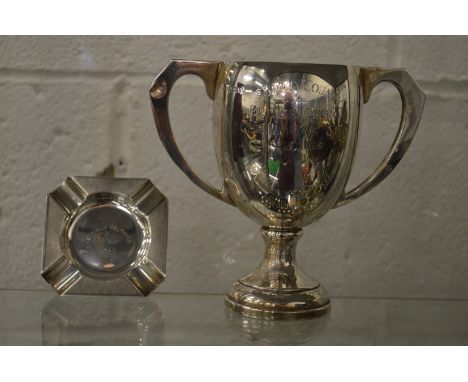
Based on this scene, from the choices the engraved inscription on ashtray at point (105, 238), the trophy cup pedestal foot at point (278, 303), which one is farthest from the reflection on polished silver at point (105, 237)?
the trophy cup pedestal foot at point (278, 303)

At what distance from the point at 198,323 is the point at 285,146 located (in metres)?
0.19

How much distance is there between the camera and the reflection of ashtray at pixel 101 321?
0.64m

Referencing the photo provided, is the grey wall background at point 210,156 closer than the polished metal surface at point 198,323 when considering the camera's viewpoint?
No

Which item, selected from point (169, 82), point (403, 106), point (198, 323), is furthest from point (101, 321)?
point (403, 106)

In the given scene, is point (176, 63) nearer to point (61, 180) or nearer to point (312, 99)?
point (312, 99)

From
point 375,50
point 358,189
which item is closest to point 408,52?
point 375,50

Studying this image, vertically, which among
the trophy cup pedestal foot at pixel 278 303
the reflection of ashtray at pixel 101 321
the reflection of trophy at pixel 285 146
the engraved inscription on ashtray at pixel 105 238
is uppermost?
the reflection of trophy at pixel 285 146

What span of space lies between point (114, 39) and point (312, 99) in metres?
0.31

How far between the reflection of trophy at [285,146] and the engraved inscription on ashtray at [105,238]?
106 millimetres

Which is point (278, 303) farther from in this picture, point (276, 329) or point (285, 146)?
point (285, 146)

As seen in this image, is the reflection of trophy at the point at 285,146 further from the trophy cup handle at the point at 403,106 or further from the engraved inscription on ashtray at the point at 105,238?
the engraved inscription on ashtray at the point at 105,238

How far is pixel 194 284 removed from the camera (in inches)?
34.0

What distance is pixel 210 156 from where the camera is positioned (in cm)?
84

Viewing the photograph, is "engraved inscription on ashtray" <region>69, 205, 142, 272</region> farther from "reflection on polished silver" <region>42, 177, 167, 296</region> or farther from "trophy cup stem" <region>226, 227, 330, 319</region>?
"trophy cup stem" <region>226, 227, 330, 319</region>
